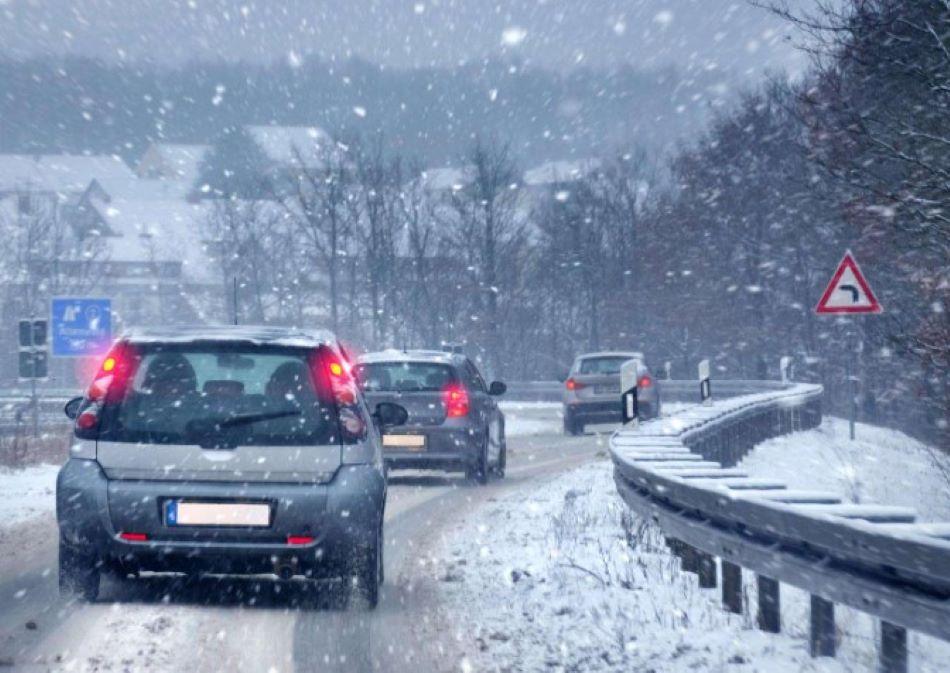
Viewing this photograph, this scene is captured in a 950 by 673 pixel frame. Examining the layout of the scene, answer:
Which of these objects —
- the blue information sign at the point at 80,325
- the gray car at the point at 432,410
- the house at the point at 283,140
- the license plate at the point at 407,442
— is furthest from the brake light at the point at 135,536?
the house at the point at 283,140

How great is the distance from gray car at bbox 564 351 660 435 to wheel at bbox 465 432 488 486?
1047 centimetres

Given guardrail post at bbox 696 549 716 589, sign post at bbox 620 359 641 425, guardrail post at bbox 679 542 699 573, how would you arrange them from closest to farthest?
guardrail post at bbox 696 549 716 589 < guardrail post at bbox 679 542 699 573 < sign post at bbox 620 359 641 425

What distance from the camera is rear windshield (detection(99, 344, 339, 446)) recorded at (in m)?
7.75

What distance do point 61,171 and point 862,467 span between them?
99.6 metres

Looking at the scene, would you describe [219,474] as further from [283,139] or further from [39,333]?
[283,139]

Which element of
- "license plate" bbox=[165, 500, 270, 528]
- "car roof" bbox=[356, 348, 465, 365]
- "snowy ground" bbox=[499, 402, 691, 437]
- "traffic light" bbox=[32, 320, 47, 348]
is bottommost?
"snowy ground" bbox=[499, 402, 691, 437]

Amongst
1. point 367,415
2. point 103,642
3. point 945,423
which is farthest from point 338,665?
point 945,423

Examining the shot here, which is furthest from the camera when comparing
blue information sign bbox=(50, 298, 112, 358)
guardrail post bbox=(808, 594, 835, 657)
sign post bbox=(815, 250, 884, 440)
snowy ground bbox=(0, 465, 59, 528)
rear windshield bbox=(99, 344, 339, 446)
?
blue information sign bbox=(50, 298, 112, 358)

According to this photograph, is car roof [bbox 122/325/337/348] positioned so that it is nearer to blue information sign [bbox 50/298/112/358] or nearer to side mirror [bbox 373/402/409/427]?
side mirror [bbox 373/402/409/427]

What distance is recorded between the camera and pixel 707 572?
8594 mm

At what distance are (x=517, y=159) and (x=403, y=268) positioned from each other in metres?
7.18

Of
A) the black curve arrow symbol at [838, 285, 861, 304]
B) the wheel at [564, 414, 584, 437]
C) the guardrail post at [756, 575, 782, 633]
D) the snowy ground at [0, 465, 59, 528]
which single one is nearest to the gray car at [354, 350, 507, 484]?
the snowy ground at [0, 465, 59, 528]

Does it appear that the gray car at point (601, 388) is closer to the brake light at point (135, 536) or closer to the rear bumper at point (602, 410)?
the rear bumper at point (602, 410)

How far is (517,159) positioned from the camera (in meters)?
62.8
